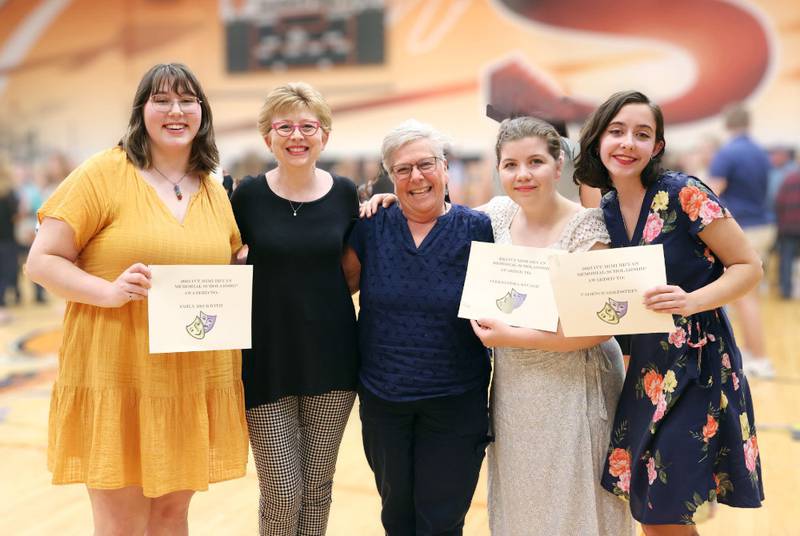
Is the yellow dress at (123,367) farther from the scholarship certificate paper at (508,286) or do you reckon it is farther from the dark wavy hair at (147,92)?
the scholarship certificate paper at (508,286)

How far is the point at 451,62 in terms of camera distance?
10469mm

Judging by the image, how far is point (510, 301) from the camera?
1963 mm

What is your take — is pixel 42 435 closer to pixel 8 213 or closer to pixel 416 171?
pixel 416 171

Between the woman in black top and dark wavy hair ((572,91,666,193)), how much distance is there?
730mm

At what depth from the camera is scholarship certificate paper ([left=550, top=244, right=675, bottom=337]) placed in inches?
71.9

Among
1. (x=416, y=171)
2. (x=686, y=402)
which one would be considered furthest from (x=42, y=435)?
(x=686, y=402)

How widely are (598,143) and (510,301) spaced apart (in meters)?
0.53

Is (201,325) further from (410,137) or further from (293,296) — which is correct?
(410,137)

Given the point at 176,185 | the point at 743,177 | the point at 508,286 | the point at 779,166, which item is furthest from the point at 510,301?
the point at 779,166

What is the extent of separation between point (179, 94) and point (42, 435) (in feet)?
10.0

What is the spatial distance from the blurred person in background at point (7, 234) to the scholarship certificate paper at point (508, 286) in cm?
813

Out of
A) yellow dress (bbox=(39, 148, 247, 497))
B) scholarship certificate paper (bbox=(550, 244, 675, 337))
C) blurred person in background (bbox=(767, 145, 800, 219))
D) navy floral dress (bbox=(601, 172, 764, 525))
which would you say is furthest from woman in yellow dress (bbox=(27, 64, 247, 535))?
blurred person in background (bbox=(767, 145, 800, 219))

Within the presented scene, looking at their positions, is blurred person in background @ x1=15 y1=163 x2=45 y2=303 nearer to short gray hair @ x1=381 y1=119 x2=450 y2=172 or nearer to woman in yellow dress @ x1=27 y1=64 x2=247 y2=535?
woman in yellow dress @ x1=27 y1=64 x2=247 y2=535

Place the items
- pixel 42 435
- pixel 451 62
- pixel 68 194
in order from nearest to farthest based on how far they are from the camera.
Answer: pixel 68 194 < pixel 42 435 < pixel 451 62
